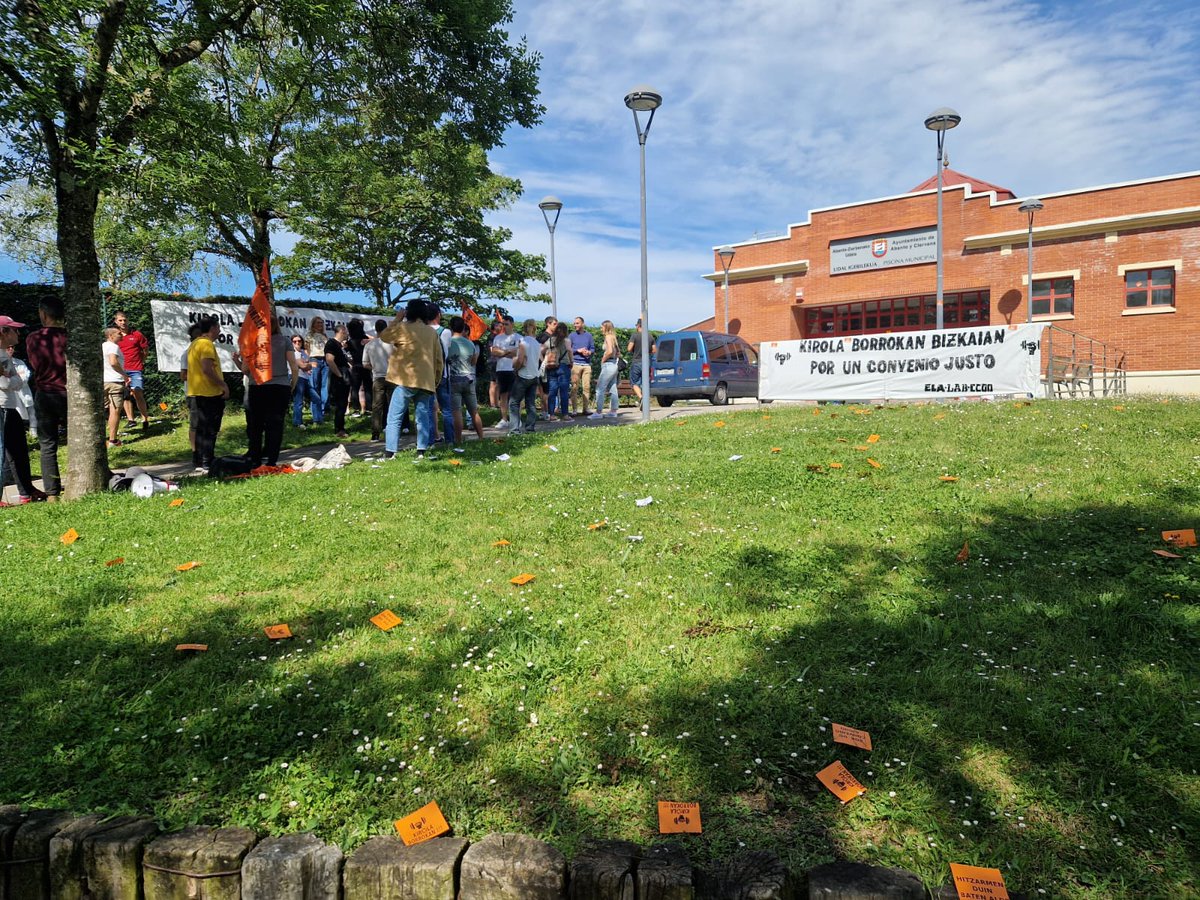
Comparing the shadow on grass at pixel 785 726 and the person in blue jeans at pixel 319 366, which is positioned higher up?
the person in blue jeans at pixel 319 366

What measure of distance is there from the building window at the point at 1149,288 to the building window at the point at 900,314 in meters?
4.67

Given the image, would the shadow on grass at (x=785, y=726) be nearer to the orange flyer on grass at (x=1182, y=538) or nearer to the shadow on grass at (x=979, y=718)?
the shadow on grass at (x=979, y=718)

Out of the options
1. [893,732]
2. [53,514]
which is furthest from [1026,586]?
[53,514]

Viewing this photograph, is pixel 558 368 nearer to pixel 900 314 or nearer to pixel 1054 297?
pixel 900 314

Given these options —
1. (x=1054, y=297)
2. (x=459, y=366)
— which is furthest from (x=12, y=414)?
(x=1054, y=297)

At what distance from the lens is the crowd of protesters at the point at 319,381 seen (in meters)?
7.43

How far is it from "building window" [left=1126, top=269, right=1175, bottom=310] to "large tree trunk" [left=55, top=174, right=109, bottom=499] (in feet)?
102

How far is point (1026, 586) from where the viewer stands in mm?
3873

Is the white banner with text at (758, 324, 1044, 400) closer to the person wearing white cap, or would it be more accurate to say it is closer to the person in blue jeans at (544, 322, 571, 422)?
the person in blue jeans at (544, 322, 571, 422)

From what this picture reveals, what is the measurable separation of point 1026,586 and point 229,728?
3925 millimetres

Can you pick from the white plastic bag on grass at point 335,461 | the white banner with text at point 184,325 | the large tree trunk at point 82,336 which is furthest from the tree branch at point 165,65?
the white banner with text at point 184,325

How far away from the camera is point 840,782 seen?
2.42 meters

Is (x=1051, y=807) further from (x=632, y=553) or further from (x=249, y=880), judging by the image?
(x=632, y=553)

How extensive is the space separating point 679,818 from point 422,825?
2.68ft
